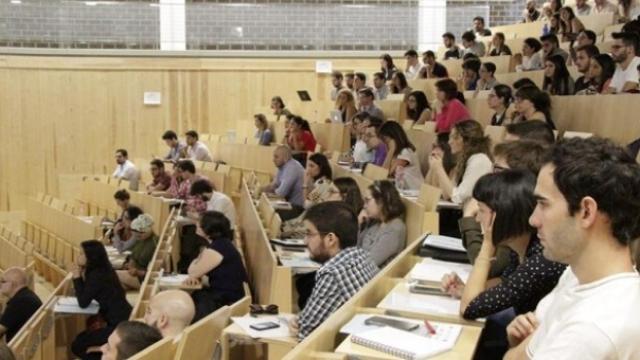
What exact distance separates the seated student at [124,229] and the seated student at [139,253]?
1.29 feet

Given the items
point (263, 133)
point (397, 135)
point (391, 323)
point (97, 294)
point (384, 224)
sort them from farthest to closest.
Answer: point (263, 133)
point (397, 135)
point (97, 294)
point (384, 224)
point (391, 323)

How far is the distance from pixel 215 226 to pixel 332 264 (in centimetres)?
186

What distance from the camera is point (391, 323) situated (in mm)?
2062

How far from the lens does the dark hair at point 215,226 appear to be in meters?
4.48

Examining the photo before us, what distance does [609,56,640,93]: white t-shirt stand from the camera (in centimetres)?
521

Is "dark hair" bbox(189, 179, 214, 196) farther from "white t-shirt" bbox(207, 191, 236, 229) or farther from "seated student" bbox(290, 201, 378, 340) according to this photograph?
"seated student" bbox(290, 201, 378, 340)

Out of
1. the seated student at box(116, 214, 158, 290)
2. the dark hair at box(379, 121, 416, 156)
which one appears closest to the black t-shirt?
the seated student at box(116, 214, 158, 290)

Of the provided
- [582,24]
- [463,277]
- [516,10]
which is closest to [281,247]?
[463,277]

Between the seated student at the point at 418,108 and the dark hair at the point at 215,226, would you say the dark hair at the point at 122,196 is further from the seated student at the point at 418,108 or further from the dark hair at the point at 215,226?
the dark hair at the point at 215,226

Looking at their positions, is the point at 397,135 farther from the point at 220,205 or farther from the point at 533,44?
the point at 533,44

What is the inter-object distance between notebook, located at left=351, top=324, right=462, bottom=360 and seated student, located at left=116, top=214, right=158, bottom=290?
165 inches

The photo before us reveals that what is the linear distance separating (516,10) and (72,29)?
6.76 meters

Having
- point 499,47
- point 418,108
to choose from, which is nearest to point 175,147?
point 418,108

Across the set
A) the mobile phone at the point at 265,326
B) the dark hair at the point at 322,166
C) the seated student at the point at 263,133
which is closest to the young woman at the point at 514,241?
the mobile phone at the point at 265,326
